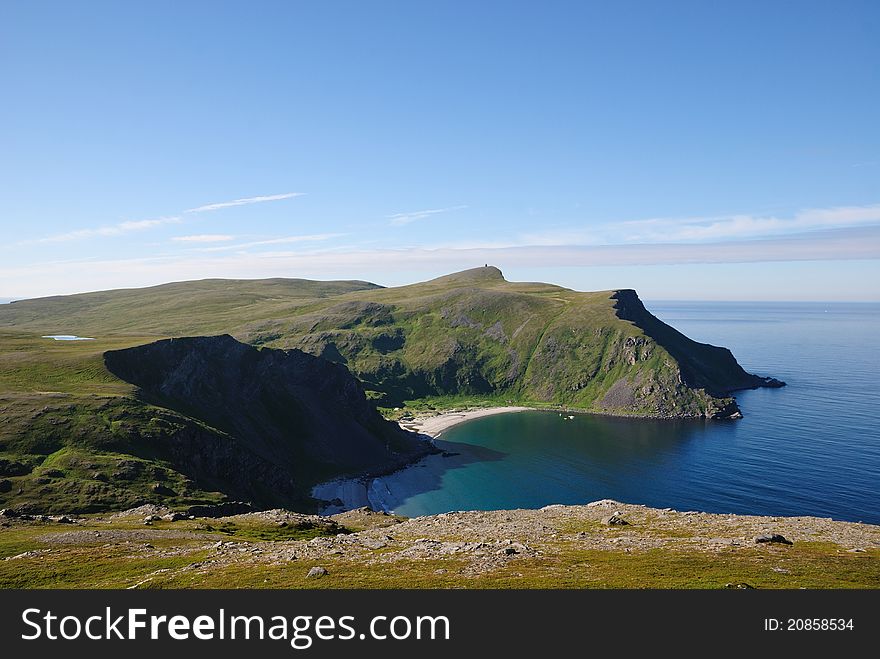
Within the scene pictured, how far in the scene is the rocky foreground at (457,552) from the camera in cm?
3962

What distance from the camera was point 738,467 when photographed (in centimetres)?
15812

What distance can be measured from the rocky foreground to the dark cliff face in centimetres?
3901

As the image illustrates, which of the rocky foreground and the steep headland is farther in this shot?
the steep headland

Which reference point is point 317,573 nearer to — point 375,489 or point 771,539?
point 771,539

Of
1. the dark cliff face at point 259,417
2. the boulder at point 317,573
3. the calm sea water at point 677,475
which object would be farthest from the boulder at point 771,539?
the dark cliff face at point 259,417

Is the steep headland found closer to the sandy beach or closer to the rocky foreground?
the sandy beach

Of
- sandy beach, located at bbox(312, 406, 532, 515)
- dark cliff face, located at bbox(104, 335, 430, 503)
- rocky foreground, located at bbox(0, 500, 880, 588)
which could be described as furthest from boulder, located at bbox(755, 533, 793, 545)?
dark cliff face, located at bbox(104, 335, 430, 503)

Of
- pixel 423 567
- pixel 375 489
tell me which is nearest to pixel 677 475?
pixel 375 489

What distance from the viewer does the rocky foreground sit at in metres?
39.6

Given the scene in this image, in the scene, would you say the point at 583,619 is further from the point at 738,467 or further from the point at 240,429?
the point at 738,467

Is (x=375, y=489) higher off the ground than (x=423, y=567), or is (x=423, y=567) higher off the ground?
(x=423, y=567)

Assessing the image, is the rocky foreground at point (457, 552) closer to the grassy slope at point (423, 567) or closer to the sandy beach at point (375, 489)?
the grassy slope at point (423, 567)

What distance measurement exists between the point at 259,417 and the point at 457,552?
389ft

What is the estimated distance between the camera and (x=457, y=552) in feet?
169
